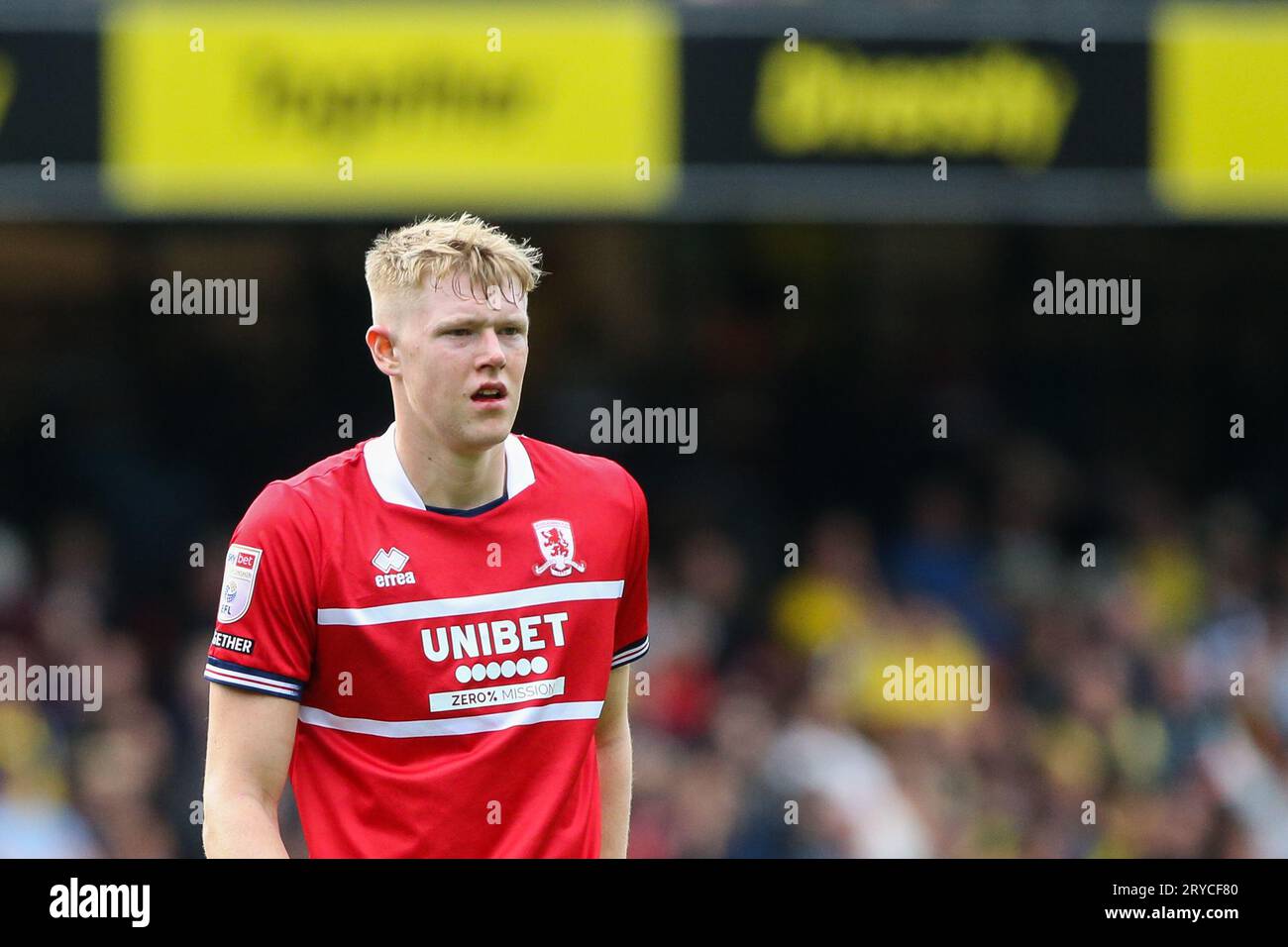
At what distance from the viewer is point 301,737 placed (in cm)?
316

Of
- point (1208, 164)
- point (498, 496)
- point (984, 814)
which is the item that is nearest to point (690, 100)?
point (1208, 164)

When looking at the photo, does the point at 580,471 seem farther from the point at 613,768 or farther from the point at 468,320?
the point at 613,768

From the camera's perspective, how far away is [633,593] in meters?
3.43

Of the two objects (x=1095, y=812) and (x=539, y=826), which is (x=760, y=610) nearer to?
(x=1095, y=812)

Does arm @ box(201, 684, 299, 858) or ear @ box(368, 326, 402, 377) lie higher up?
ear @ box(368, 326, 402, 377)

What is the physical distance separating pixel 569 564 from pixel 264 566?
55 centimetres

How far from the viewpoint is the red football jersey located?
3082mm

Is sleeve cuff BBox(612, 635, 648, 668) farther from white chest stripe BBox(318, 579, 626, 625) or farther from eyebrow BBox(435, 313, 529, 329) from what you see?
eyebrow BBox(435, 313, 529, 329)

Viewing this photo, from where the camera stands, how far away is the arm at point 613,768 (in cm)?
342

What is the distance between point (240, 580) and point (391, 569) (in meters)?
0.26

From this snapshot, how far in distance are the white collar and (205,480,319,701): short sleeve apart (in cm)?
18
